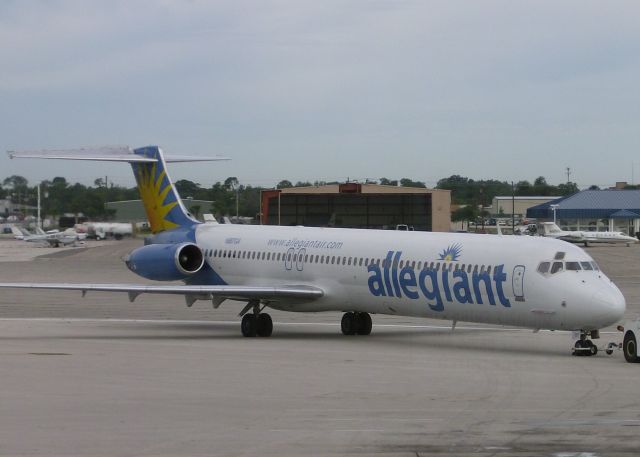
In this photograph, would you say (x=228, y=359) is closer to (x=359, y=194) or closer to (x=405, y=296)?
(x=405, y=296)

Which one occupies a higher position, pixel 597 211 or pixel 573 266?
pixel 597 211

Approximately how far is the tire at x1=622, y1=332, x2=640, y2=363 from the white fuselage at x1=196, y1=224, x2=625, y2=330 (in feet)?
1.52

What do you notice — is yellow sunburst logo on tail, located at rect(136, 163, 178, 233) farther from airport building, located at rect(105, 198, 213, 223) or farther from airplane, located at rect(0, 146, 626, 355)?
airport building, located at rect(105, 198, 213, 223)

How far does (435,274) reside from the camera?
26188 millimetres

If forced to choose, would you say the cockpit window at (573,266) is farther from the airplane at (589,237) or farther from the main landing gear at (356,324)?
the airplane at (589,237)

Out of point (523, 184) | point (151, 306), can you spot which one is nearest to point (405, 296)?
point (151, 306)

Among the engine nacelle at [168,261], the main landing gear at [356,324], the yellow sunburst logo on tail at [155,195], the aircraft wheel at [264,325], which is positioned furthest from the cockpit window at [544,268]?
the yellow sunburst logo on tail at [155,195]

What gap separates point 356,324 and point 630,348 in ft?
28.8

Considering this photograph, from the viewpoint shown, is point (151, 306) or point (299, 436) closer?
point (299, 436)

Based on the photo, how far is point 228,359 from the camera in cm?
2403

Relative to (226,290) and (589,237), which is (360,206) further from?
(226,290)

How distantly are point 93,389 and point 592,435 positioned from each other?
27.4 ft

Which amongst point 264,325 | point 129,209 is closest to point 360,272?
point 264,325

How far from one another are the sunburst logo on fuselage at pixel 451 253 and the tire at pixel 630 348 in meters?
4.29
